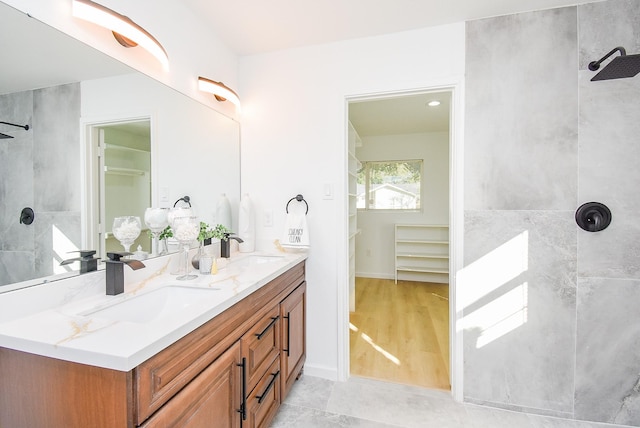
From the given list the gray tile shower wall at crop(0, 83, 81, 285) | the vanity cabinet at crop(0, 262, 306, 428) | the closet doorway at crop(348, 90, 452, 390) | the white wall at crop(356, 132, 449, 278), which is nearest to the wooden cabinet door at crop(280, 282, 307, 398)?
the vanity cabinet at crop(0, 262, 306, 428)

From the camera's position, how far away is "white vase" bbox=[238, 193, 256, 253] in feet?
6.66

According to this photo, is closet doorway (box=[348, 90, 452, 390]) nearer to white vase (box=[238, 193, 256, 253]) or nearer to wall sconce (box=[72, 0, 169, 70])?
white vase (box=[238, 193, 256, 253])

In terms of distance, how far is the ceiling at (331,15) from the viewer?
159 cm

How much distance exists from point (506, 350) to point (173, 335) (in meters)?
1.90

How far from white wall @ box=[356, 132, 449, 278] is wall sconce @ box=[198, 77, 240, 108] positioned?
334 cm

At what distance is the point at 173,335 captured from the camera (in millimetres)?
810

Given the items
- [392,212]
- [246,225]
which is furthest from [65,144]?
[392,212]

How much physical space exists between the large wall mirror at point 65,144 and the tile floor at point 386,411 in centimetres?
137

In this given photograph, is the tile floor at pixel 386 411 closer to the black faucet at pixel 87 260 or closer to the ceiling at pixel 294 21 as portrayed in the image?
the black faucet at pixel 87 260

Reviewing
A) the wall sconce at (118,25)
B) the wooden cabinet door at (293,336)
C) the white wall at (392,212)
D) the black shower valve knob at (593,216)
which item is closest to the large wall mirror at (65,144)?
the wall sconce at (118,25)

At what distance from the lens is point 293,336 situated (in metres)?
1.78

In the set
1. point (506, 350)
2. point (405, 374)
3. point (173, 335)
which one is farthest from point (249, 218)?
point (506, 350)

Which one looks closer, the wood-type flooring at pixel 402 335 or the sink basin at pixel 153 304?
the sink basin at pixel 153 304

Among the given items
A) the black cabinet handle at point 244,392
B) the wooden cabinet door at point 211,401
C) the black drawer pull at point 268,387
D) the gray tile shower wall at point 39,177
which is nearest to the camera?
the wooden cabinet door at point 211,401
